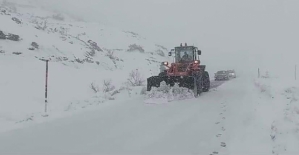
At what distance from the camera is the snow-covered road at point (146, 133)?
6141mm

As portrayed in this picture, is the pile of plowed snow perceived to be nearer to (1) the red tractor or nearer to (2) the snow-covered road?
(1) the red tractor

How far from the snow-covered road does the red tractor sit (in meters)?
4.17

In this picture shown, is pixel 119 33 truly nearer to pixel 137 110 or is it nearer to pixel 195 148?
pixel 137 110

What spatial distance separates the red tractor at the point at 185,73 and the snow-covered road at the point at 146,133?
164 inches

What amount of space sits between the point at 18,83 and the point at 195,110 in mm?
9966

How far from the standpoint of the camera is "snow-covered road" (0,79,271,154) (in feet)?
20.1

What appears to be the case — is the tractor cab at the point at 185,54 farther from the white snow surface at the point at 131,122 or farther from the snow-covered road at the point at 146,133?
the snow-covered road at the point at 146,133

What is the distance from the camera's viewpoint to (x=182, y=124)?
27.7 ft

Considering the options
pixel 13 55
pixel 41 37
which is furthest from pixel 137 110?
pixel 41 37

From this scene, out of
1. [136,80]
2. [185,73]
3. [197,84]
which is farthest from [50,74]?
[197,84]

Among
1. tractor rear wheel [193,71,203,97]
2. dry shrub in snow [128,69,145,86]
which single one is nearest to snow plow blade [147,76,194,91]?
tractor rear wheel [193,71,203,97]

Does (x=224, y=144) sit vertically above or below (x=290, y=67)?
below

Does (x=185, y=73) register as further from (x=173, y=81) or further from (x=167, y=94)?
(x=167, y=94)

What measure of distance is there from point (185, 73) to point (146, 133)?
8898 mm
